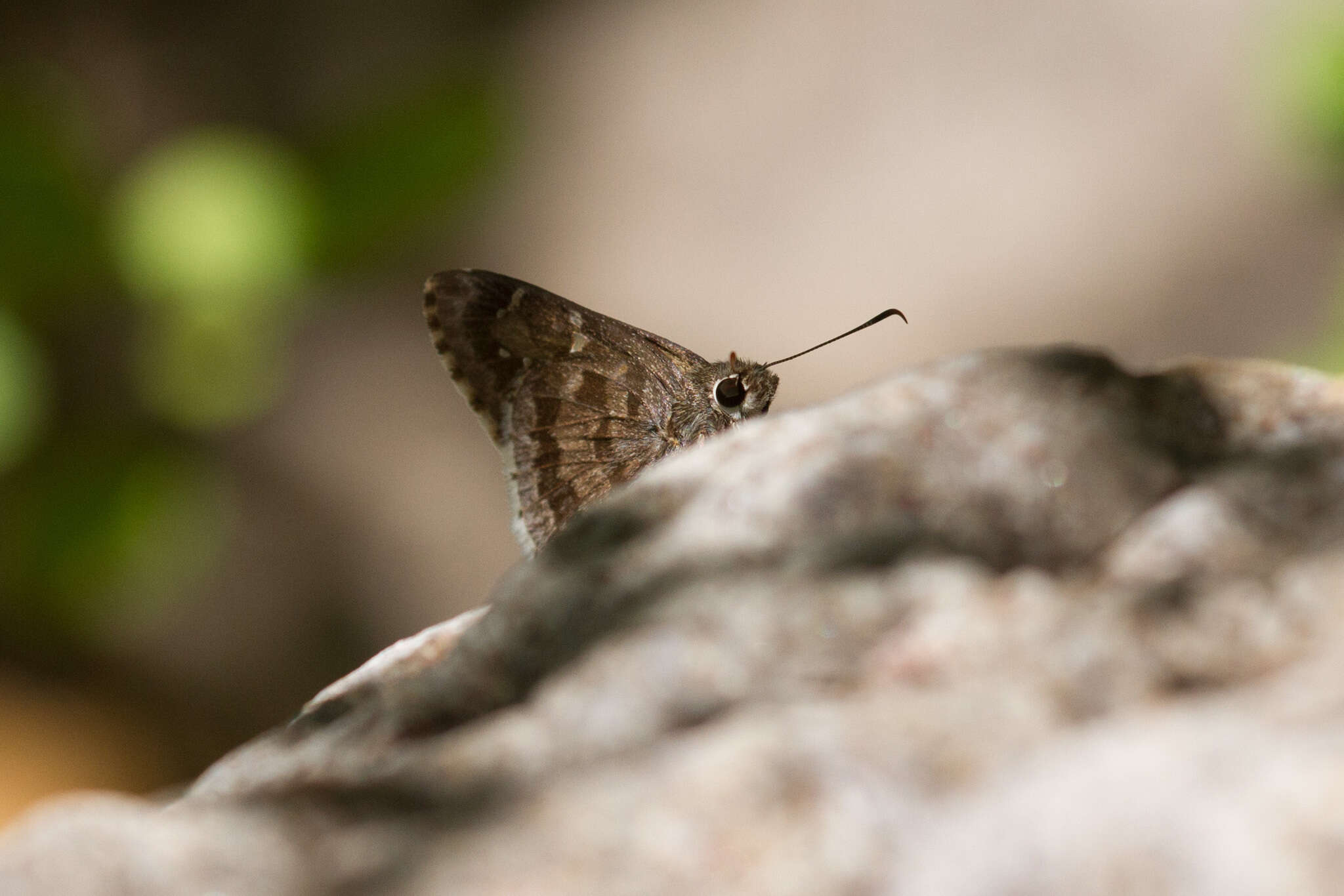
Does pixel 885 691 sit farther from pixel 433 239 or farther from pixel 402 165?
pixel 433 239

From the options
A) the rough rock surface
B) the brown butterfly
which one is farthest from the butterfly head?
the rough rock surface

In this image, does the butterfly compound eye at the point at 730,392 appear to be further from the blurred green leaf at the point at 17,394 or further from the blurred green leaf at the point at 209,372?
the blurred green leaf at the point at 17,394

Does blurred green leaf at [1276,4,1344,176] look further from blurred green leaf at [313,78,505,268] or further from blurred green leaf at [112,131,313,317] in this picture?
blurred green leaf at [112,131,313,317]

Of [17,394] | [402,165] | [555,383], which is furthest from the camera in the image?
[402,165]

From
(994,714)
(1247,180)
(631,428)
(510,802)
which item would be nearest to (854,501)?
(994,714)

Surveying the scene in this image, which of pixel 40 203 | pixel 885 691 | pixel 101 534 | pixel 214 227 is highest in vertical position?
pixel 40 203

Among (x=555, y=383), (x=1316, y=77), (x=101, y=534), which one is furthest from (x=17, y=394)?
(x=1316, y=77)
